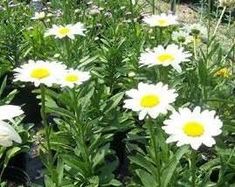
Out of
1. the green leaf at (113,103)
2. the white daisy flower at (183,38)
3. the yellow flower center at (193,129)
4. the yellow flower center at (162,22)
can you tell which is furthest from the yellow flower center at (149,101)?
the white daisy flower at (183,38)

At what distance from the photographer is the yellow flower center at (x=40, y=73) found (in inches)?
61.3

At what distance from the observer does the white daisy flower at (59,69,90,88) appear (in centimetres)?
171

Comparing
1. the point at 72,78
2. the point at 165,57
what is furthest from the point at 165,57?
the point at 72,78

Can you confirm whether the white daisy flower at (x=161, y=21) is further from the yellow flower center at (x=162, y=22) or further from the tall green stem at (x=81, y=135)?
the tall green stem at (x=81, y=135)

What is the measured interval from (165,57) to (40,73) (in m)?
0.38

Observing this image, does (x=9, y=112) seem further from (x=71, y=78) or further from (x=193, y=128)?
(x=71, y=78)

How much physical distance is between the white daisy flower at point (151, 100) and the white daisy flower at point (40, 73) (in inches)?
9.9

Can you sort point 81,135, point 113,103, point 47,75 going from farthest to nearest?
point 113,103, point 81,135, point 47,75

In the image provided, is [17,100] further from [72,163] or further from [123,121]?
[72,163]

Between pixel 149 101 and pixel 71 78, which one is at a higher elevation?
pixel 71 78

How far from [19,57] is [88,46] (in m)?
0.45

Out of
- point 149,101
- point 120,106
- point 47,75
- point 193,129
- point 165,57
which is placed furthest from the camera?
point 120,106

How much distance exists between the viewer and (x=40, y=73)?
157cm

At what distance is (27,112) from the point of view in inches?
114
